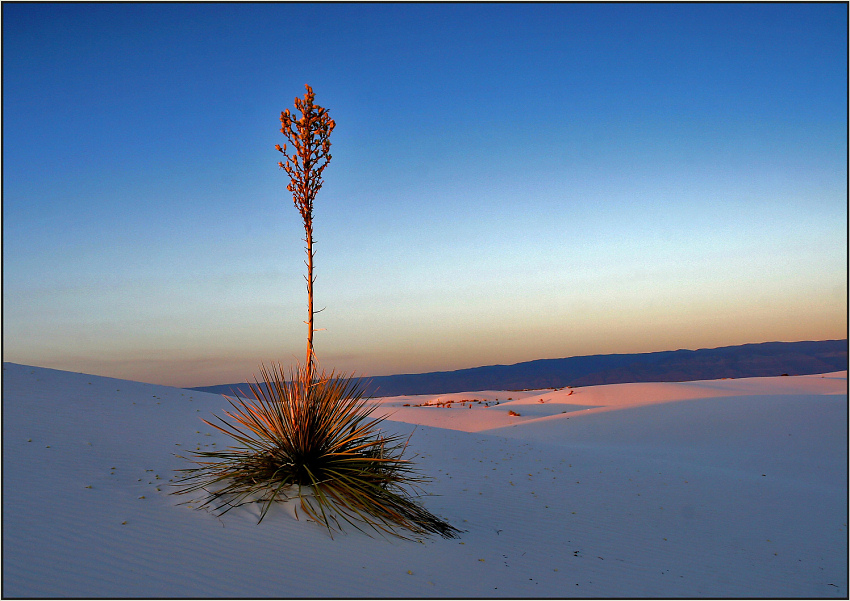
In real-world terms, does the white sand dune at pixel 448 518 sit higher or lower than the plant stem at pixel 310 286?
lower

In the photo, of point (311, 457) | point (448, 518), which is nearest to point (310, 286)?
point (311, 457)

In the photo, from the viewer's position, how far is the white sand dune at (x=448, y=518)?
4406 millimetres

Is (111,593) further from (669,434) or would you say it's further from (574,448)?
(669,434)

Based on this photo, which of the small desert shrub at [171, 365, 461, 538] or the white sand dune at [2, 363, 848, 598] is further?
the small desert shrub at [171, 365, 461, 538]

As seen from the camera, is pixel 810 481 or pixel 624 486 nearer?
pixel 624 486

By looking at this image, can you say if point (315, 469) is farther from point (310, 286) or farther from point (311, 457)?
point (310, 286)

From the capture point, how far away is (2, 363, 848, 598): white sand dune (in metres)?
4.41

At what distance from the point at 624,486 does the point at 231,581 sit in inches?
331

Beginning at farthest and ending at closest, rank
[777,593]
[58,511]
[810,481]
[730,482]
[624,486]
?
[810,481], [730,482], [624,486], [777,593], [58,511]

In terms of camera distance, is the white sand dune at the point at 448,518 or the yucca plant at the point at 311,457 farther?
the yucca plant at the point at 311,457

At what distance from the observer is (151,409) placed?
11156mm

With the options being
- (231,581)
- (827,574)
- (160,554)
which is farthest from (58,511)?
(827,574)

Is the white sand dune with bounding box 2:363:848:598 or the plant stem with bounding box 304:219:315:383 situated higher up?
the plant stem with bounding box 304:219:315:383

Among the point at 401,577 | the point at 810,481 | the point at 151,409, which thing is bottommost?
the point at 810,481
